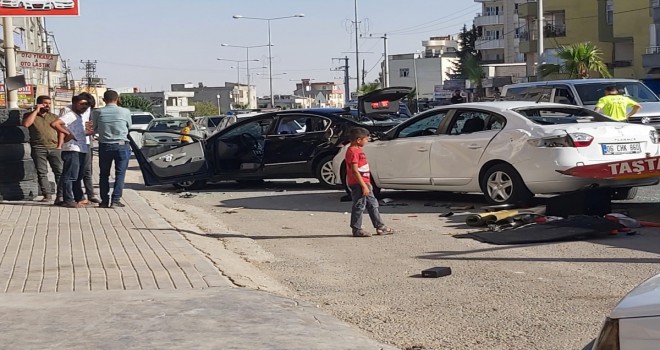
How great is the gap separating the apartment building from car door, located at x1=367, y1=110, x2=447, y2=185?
81927 mm

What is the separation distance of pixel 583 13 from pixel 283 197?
165ft

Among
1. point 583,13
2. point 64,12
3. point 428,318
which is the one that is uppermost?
point 583,13

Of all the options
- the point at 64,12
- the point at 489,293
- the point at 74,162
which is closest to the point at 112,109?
the point at 74,162

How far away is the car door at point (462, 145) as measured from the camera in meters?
12.3

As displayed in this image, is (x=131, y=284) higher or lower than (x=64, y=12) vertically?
lower

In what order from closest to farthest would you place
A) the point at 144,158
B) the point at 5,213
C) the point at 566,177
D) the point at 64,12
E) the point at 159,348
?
the point at 159,348
the point at 566,177
the point at 5,213
the point at 64,12
the point at 144,158

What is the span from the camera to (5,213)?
12.3 metres

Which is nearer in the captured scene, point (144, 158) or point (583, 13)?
point (144, 158)

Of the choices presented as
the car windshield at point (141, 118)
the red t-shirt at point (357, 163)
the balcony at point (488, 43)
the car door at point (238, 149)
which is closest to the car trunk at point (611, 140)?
the red t-shirt at point (357, 163)

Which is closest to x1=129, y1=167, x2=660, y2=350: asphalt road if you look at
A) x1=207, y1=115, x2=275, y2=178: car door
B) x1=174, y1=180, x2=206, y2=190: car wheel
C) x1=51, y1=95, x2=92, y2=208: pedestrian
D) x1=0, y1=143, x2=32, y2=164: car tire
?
x1=51, y1=95, x2=92, y2=208: pedestrian

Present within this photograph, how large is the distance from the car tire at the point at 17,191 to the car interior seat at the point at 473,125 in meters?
6.69

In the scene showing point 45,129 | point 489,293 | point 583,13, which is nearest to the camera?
point 489,293

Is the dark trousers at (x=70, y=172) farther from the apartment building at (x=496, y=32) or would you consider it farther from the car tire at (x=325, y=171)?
the apartment building at (x=496, y=32)

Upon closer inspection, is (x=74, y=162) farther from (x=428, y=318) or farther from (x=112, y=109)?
(x=428, y=318)
